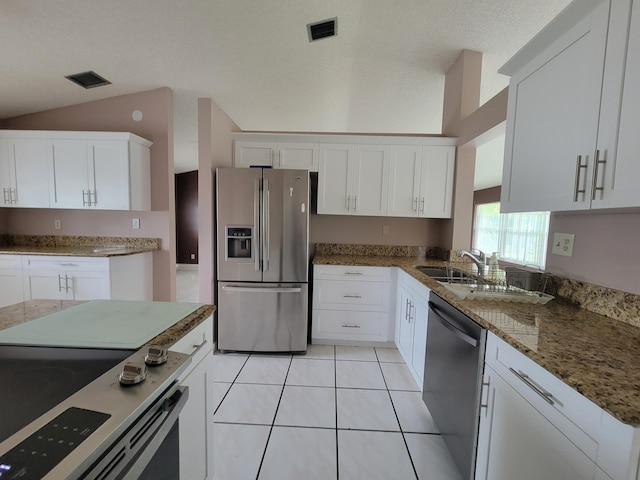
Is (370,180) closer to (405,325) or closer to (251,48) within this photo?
(405,325)

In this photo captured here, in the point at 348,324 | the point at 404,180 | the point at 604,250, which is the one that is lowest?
the point at 348,324

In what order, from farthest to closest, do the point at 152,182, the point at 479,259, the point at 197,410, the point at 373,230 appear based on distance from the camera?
the point at 373,230, the point at 152,182, the point at 479,259, the point at 197,410

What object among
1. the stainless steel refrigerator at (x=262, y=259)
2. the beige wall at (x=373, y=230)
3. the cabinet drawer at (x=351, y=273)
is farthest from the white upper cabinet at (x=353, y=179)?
the cabinet drawer at (x=351, y=273)

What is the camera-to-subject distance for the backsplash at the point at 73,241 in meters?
3.03

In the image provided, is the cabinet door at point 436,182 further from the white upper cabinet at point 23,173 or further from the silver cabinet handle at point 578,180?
the white upper cabinet at point 23,173

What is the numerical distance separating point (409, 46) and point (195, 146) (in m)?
3.81

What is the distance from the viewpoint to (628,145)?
90 cm

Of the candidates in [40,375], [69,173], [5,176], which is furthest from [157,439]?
[5,176]

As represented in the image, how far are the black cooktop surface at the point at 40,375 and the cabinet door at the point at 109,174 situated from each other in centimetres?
234

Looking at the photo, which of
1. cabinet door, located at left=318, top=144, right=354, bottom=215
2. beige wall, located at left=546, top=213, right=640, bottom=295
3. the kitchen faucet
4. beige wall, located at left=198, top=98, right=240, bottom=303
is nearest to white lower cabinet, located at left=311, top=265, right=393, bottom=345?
cabinet door, located at left=318, top=144, right=354, bottom=215

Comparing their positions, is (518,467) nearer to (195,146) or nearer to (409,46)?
(409,46)

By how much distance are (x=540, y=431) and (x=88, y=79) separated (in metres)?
4.02

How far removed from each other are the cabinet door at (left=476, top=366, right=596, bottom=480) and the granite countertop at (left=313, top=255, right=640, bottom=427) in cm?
19

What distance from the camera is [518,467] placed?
943 millimetres
